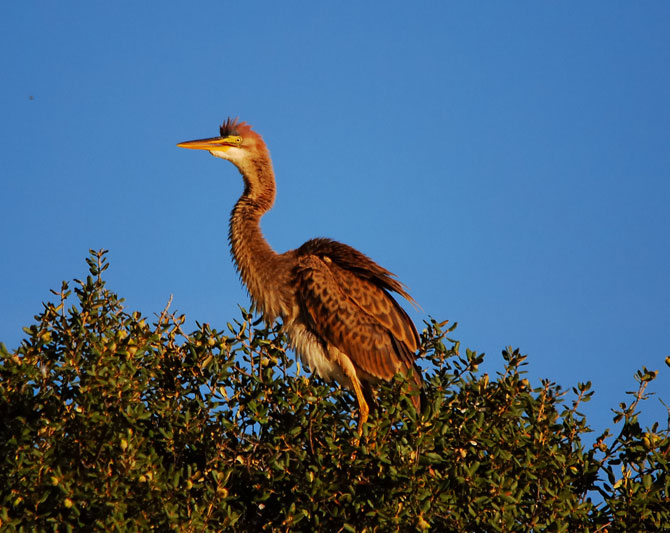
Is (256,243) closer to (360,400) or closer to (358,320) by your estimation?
(358,320)

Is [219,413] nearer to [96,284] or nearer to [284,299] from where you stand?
[96,284]

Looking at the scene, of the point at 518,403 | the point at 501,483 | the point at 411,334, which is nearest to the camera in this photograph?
the point at 501,483

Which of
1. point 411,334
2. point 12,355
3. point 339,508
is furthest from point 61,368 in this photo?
point 411,334

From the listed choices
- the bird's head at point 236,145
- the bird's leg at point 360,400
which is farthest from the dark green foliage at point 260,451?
the bird's head at point 236,145

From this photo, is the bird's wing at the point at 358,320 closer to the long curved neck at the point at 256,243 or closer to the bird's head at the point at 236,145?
the long curved neck at the point at 256,243

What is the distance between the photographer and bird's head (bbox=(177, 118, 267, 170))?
9.50 meters

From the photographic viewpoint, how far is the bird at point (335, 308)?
7.99 meters

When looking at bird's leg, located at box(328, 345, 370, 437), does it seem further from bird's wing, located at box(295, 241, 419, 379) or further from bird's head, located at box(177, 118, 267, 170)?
bird's head, located at box(177, 118, 267, 170)

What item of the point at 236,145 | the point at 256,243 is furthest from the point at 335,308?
the point at 236,145

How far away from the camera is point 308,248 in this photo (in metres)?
8.55

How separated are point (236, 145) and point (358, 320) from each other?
2857 mm

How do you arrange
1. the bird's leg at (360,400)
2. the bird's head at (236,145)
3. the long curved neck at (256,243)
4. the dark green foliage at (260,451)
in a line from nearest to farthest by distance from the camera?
the dark green foliage at (260,451)
the bird's leg at (360,400)
the long curved neck at (256,243)
the bird's head at (236,145)

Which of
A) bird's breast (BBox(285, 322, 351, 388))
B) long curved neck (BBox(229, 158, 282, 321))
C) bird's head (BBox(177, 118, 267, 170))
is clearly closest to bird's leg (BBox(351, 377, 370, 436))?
bird's breast (BBox(285, 322, 351, 388))

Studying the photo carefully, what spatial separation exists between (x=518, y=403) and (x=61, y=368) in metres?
3.39
